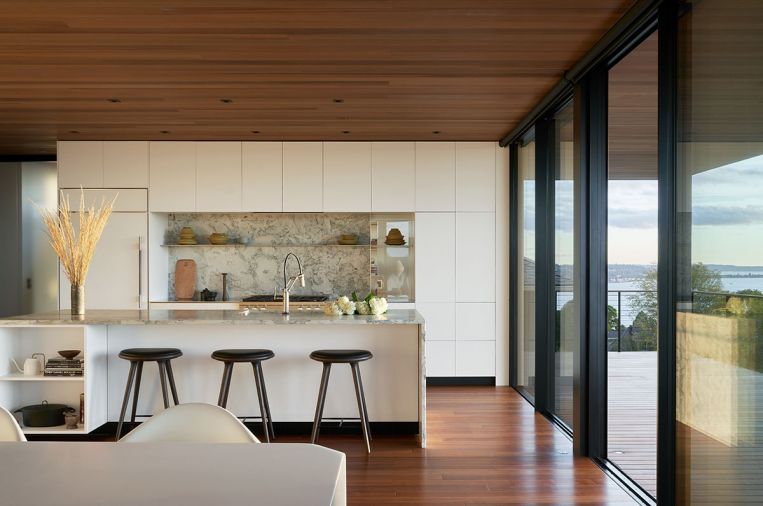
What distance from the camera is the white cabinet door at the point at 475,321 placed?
22.7 ft

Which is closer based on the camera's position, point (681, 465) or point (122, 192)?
point (681, 465)

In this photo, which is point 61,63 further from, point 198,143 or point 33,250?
point 33,250

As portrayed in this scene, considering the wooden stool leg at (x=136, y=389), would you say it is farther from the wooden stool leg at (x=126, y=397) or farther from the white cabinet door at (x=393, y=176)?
the white cabinet door at (x=393, y=176)

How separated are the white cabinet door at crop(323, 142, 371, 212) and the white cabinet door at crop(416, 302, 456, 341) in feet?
4.18

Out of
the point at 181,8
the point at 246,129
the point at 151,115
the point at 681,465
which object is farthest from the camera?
the point at 246,129

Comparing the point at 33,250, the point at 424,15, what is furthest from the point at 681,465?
the point at 33,250

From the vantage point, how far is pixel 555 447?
180 inches

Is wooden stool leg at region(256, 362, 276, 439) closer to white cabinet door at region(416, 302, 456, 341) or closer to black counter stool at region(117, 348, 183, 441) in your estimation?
black counter stool at region(117, 348, 183, 441)

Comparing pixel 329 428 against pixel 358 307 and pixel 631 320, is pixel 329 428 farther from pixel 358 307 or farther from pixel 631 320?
pixel 631 320

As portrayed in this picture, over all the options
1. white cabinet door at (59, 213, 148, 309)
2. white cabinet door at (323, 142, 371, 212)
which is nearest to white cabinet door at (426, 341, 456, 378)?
white cabinet door at (323, 142, 371, 212)

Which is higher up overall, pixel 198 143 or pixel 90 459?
pixel 198 143

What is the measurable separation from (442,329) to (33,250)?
491 cm

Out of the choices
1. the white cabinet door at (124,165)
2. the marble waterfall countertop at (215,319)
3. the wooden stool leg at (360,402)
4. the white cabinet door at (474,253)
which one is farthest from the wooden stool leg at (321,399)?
the white cabinet door at (124,165)

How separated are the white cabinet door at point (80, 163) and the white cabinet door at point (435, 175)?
3.29 metres
